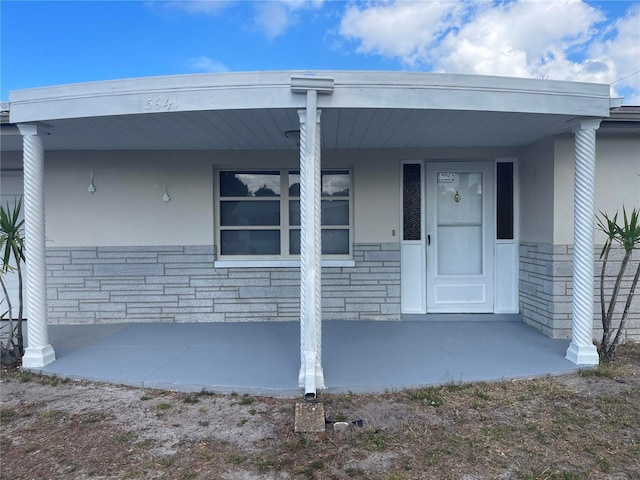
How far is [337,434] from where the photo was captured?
2.97 meters

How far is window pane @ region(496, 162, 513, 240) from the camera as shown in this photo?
19.4ft

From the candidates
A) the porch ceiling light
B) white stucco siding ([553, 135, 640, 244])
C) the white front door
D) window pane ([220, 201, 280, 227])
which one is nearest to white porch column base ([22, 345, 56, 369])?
window pane ([220, 201, 280, 227])

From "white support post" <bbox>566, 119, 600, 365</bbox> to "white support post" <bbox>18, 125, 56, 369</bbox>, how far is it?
225 inches

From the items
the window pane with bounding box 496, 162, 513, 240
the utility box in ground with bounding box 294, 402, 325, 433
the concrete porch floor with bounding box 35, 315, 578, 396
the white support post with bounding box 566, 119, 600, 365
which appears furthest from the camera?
the window pane with bounding box 496, 162, 513, 240

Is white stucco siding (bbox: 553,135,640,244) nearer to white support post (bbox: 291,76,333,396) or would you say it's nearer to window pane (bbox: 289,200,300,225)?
white support post (bbox: 291,76,333,396)

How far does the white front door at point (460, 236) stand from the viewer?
597 cm

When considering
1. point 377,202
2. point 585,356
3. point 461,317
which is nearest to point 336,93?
point 377,202

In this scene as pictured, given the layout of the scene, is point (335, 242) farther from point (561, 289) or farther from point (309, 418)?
point (309, 418)

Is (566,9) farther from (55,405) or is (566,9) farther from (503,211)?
(55,405)

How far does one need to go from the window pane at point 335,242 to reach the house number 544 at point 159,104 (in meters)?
3.05

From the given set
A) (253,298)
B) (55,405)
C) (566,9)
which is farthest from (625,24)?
(55,405)

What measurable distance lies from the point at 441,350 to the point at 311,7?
A: 6.85 meters

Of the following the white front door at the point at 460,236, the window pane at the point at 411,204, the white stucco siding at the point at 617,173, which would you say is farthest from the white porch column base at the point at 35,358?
the white stucco siding at the point at 617,173

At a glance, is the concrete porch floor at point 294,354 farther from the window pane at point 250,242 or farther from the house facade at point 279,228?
the window pane at point 250,242
